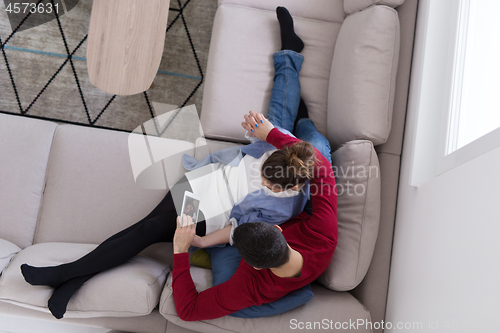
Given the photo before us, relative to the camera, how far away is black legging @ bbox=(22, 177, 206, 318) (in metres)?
1.40

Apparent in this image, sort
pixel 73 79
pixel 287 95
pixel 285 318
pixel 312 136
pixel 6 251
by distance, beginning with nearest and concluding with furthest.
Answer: pixel 285 318, pixel 6 251, pixel 312 136, pixel 287 95, pixel 73 79

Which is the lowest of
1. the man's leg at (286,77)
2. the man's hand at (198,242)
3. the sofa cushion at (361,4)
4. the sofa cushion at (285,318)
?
the sofa cushion at (285,318)

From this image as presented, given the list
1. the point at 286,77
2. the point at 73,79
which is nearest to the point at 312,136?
the point at 286,77

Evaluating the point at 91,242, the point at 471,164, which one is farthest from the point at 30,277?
the point at 471,164

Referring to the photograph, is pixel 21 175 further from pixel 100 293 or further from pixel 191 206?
pixel 191 206

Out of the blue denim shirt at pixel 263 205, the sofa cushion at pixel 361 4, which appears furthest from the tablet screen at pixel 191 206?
the sofa cushion at pixel 361 4

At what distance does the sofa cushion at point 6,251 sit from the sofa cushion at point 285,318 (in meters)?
0.71

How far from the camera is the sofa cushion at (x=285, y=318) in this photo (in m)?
1.42

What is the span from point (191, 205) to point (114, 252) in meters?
0.38

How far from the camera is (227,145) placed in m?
1.80

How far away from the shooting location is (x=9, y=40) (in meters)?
2.22

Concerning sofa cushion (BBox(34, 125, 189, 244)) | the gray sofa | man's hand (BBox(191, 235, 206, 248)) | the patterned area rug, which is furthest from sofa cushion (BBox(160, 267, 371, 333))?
the patterned area rug

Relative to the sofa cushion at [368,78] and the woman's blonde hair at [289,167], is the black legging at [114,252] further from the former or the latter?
the sofa cushion at [368,78]

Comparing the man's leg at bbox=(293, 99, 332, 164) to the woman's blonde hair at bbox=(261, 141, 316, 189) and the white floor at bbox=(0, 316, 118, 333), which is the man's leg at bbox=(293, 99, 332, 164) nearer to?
the woman's blonde hair at bbox=(261, 141, 316, 189)
